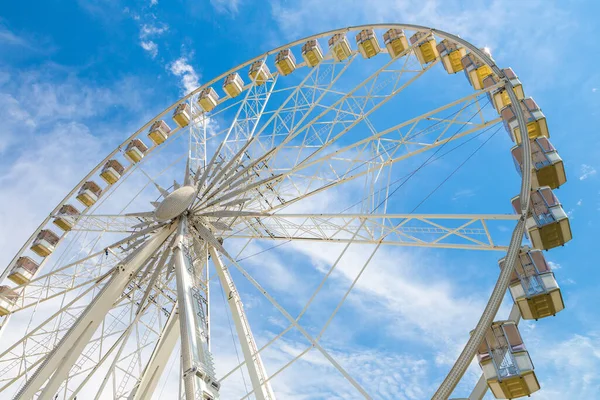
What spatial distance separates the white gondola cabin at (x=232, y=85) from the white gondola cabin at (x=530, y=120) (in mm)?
10659

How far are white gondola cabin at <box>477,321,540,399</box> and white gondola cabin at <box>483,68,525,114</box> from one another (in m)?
5.85

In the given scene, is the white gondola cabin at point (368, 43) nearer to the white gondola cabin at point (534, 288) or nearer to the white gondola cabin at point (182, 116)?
the white gondola cabin at point (182, 116)

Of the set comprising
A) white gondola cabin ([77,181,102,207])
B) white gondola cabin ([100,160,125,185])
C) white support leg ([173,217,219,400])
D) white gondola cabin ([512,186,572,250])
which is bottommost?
white support leg ([173,217,219,400])

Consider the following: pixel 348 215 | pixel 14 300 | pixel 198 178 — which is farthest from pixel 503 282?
pixel 14 300

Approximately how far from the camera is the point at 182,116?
19531 millimetres

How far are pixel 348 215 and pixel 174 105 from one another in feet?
33.9

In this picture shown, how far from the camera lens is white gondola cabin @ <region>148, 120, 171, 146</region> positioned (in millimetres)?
19969

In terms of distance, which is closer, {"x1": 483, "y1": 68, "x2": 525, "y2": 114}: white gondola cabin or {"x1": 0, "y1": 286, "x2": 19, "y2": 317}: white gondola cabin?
{"x1": 483, "y1": 68, "x2": 525, "y2": 114}: white gondola cabin

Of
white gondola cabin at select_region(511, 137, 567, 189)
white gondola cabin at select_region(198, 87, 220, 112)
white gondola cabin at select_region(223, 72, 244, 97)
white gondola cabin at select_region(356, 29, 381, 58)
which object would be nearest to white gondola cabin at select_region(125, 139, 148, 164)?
white gondola cabin at select_region(198, 87, 220, 112)

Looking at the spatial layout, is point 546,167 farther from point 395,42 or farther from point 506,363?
point 395,42

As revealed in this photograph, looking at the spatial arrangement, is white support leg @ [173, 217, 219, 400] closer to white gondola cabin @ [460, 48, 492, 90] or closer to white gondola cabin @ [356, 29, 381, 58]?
Result: white gondola cabin @ [460, 48, 492, 90]

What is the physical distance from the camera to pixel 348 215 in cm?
1230

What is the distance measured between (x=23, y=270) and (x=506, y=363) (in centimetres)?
1656

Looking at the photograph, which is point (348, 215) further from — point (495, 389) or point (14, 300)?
point (14, 300)
